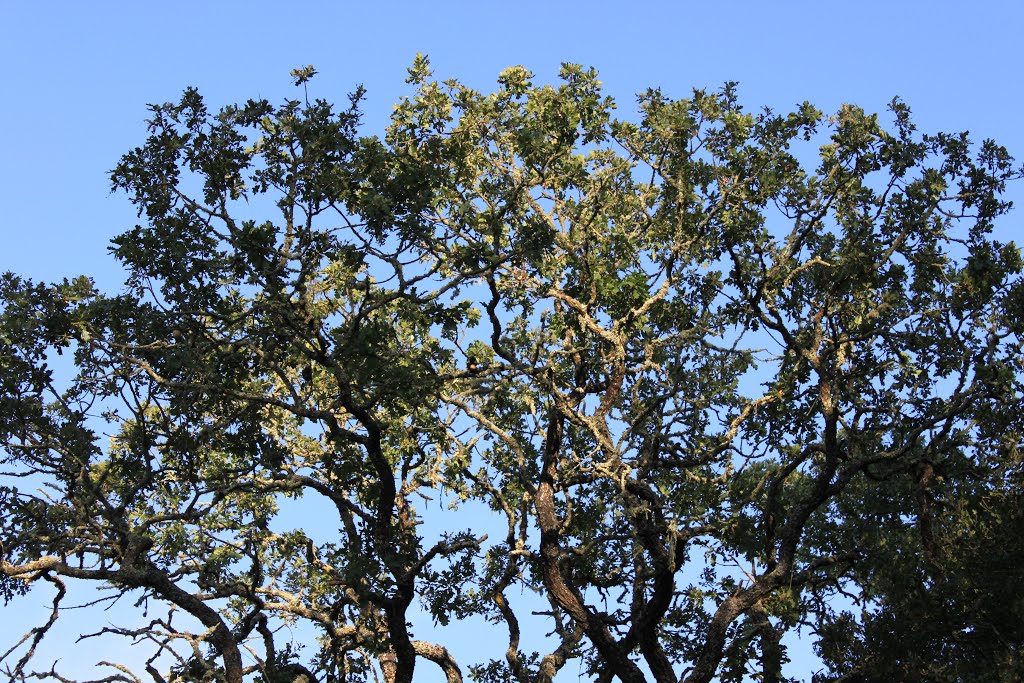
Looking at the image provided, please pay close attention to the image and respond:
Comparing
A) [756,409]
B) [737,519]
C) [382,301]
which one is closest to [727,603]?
[737,519]

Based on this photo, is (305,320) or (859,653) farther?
(859,653)

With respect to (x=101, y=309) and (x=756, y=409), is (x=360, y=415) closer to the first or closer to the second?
(x=101, y=309)

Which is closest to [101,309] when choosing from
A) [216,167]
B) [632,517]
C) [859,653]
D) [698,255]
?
[216,167]

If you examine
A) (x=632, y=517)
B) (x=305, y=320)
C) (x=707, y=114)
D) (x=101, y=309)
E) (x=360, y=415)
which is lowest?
(x=632, y=517)

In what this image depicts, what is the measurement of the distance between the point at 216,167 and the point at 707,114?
8.92 metres

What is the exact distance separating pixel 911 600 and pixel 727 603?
293cm

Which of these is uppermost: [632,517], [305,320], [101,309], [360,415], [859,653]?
[101,309]

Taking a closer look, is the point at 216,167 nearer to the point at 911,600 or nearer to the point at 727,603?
the point at 727,603

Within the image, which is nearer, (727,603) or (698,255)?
(727,603)

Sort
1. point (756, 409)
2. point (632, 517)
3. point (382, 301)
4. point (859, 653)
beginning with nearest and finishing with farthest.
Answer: point (382, 301) → point (632, 517) → point (859, 653) → point (756, 409)

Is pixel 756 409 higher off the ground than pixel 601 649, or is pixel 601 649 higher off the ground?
pixel 756 409

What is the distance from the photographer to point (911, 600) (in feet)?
58.6

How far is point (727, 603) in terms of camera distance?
1795 cm

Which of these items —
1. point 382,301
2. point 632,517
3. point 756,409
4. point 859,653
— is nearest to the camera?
point 382,301
